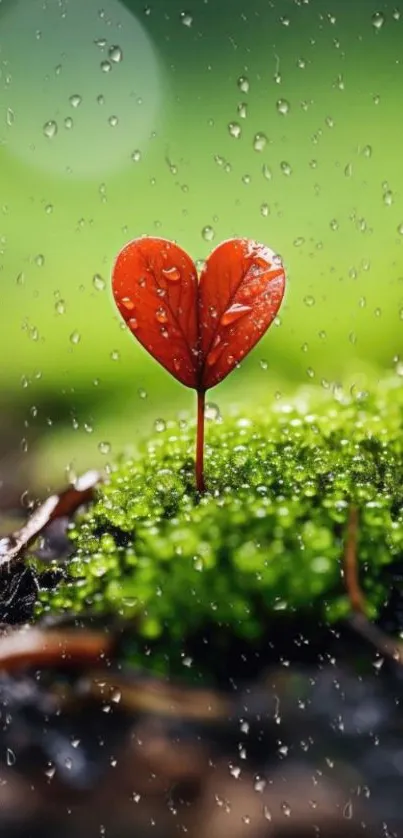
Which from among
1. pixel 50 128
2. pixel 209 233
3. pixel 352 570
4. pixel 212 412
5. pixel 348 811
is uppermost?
pixel 50 128

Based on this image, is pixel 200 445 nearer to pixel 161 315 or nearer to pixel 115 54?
pixel 161 315

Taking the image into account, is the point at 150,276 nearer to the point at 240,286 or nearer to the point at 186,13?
the point at 240,286

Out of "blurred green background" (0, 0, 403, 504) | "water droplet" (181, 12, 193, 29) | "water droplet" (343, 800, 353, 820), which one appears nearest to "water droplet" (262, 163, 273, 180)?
"blurred green background" (0, 0, 403, 504)

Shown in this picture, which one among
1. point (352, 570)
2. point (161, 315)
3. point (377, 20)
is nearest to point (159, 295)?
point (161, 315)

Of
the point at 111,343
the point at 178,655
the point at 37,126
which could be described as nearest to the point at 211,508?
the point at 178,655

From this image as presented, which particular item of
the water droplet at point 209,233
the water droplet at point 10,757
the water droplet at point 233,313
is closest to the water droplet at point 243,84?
the water droplet at point 209,233

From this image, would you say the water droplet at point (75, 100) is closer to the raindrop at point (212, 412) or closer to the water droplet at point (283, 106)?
the water droplet at point (283, 106)

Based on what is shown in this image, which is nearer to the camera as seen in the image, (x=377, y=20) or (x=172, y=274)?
(x=172, y=274)

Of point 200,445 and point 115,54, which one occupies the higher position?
point 115,54
